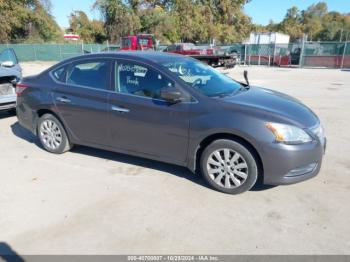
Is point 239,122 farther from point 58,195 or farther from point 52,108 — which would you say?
point 52,108

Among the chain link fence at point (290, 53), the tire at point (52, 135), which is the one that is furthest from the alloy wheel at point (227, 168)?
the chain link fence at point (290, 53)

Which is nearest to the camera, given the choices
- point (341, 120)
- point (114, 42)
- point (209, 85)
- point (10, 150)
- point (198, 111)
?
point (198, 111)

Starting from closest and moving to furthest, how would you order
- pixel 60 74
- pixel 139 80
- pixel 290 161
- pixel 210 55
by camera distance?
A: pixel 290 161 → pixel 139 80 → pixel 60 74 → pixel 210 55

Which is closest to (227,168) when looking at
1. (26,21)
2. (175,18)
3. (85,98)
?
(85,98)

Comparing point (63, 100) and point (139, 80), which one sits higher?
point (139, 80)

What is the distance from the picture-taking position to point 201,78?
4.31 meters

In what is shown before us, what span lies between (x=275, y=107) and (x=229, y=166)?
0.90 meters

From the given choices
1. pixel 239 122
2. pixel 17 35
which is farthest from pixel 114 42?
pixel 239 122

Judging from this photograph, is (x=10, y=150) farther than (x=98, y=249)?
Yes

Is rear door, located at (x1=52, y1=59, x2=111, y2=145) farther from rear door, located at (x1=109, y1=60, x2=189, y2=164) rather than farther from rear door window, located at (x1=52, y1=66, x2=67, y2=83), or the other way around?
rear door, located at (x1=109, y1=60, x2=189, y2=164)

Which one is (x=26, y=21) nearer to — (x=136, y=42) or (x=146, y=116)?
(x=136, y=42)

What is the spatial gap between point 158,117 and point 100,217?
1392 millimetres

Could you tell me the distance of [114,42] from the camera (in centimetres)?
4134

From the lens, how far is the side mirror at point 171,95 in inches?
147
